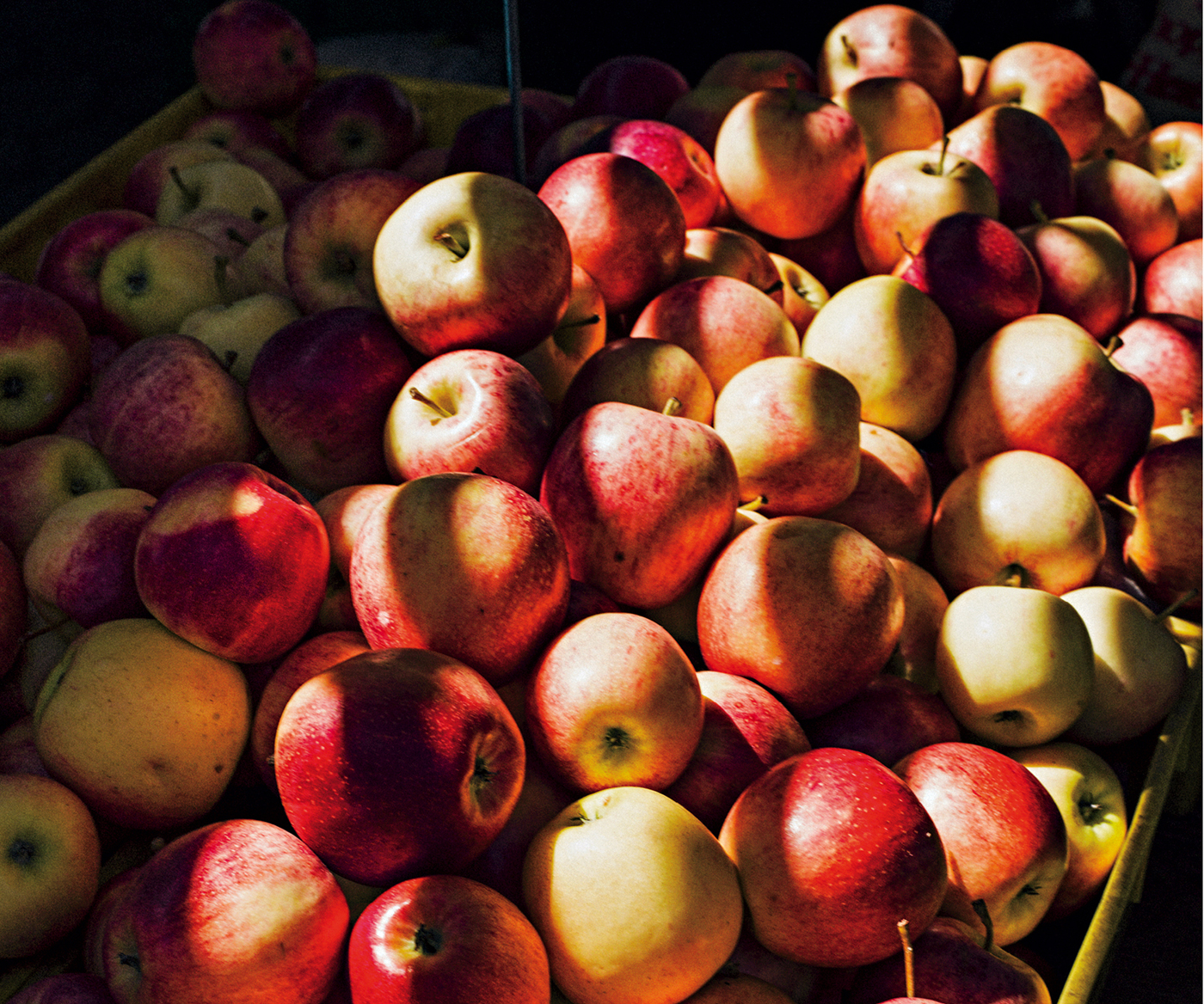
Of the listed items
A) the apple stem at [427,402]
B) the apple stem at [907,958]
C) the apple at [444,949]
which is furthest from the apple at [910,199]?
the apple at [444,949]

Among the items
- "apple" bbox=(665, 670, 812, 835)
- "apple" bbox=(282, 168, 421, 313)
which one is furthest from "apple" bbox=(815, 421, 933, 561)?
Answer: "apple" bbox=(282, 168, 421, 313)

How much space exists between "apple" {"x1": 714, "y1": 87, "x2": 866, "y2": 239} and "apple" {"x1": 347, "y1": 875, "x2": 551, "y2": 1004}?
63.9 inches

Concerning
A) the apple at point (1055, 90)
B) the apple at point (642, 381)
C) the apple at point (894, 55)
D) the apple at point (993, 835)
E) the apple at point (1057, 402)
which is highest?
the apple at point (894, 55)

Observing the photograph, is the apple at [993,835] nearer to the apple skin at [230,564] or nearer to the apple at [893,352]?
the apple at [893,352]

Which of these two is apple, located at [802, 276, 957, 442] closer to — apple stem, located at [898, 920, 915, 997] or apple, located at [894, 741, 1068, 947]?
apple, located at [894, 741, 1068, 947]

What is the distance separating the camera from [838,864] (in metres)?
1.10

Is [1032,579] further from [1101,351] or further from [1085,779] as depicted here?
[1101,351]

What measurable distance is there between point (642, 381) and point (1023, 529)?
729 millimetres

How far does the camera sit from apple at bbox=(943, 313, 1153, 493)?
1.79 m

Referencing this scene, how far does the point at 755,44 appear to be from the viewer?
3.87 metres

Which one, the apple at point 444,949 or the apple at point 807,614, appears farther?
the apple at point 807,614

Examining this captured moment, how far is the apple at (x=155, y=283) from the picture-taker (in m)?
1.93

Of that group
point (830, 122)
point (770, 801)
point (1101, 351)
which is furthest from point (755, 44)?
point (770, 801)

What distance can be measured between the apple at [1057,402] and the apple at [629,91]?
3.84ft
